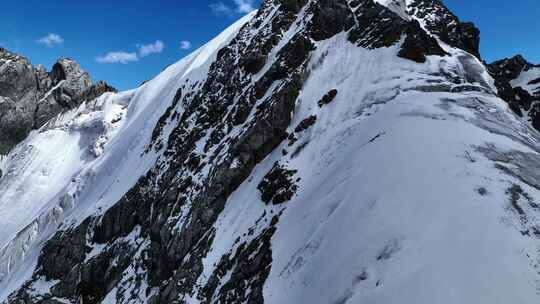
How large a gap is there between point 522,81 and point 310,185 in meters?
48.4

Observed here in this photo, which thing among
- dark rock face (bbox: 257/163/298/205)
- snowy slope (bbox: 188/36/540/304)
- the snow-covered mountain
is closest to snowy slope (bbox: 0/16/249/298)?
the snow-covered mountain

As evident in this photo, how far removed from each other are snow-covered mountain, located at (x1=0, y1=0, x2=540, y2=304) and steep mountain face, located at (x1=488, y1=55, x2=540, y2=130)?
2.48ft

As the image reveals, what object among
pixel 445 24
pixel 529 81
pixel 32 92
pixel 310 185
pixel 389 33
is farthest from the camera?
pixel 32 92

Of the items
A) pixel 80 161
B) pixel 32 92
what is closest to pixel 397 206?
pixel 80 161

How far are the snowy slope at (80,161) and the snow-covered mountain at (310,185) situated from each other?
1.40 feet

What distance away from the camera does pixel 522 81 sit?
61.6 metres

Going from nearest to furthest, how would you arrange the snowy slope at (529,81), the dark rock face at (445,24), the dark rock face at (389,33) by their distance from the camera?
the dark rock face at (389,33)
the dark rock face at (445,24)
the snowy slope at (529,81)

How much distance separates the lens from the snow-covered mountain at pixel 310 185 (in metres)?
15.8

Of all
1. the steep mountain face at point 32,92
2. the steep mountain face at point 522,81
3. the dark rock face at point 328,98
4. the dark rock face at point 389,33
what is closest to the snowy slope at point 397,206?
the dark rock face at point 328,98

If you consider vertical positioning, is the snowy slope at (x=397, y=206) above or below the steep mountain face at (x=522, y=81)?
above

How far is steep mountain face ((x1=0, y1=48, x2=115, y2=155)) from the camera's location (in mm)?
81375

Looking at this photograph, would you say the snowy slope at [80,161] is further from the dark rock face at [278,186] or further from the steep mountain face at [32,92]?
the dark rock face at [278,186]

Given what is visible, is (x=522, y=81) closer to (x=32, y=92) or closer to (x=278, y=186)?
(x=278, y=186)

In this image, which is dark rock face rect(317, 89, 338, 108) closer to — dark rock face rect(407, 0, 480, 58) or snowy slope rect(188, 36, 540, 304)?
snowy slope rect(188, 36, 540, 304)
